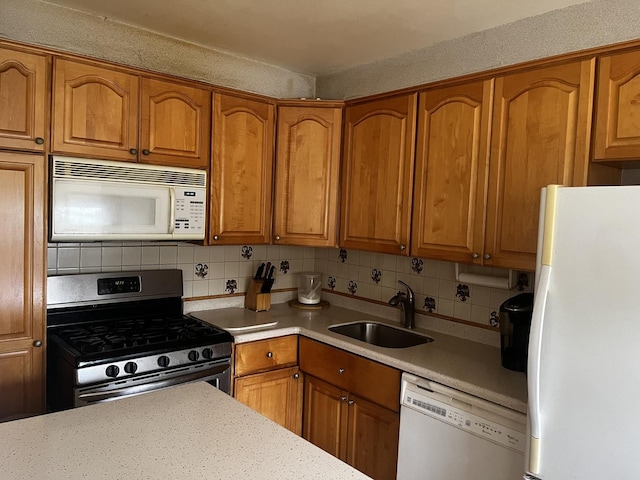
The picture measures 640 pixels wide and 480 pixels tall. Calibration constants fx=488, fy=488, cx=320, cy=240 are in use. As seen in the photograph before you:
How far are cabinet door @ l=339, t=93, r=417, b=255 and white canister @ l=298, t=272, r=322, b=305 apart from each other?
0.52 metres

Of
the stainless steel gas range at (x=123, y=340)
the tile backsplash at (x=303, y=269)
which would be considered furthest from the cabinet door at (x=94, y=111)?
the stainless steel gas range at (x=123, y=340)

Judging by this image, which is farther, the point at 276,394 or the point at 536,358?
the point at 276,394

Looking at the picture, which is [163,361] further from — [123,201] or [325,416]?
[325,416]

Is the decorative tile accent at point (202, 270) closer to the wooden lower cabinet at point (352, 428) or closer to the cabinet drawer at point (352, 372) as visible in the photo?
the cabinet drawer at point (352, 372)

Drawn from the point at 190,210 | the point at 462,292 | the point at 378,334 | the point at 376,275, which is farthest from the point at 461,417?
the point at 190,210

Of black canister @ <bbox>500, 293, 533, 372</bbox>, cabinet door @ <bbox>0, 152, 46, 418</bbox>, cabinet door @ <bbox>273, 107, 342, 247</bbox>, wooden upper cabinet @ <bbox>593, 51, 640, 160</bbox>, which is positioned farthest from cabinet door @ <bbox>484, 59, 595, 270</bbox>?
Result: cabinet door @ <bbox>0, 152, 46, 418</bbox>

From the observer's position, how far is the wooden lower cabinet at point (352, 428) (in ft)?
Result: 7.29

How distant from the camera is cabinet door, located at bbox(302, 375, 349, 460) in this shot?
2.47 metres

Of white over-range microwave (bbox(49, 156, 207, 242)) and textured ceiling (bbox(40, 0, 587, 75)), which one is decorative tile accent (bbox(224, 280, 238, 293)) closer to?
white over-range microwave (bbox(49, 156, 207, 242))

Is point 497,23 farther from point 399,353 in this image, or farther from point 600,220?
point 399,353

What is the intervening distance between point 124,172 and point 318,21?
117 centimetres

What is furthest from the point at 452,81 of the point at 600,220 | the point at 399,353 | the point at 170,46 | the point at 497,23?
the point at 170,46

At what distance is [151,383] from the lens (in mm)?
2203

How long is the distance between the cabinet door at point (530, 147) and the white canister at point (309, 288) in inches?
54.0
